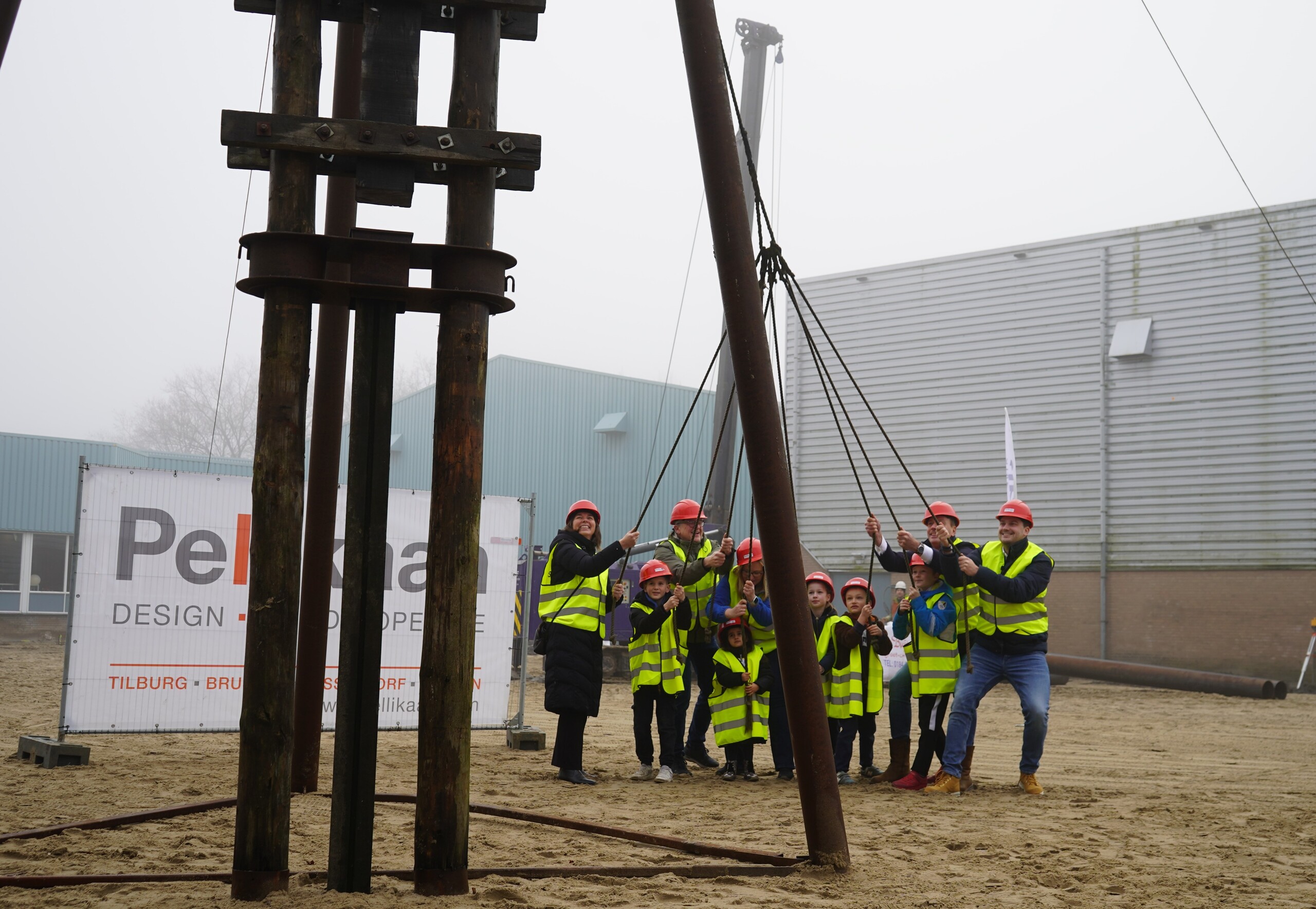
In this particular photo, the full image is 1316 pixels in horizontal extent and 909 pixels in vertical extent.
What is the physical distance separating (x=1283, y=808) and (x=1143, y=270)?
740 inches

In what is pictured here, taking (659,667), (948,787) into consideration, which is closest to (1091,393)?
(948,787)

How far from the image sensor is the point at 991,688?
27.7ft

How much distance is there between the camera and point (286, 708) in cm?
459

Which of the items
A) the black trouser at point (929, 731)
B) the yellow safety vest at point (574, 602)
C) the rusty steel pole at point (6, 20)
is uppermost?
the rusty steel pole at point (6, 20)

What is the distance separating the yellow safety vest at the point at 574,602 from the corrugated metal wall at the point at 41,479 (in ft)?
89.9

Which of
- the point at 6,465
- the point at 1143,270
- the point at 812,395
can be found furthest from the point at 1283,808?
the point at 6,465

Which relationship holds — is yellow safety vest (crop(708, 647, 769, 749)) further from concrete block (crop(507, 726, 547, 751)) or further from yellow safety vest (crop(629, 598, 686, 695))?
concrete block (crop(507, 726, 547, 751))

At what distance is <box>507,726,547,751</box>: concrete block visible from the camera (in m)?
11.0

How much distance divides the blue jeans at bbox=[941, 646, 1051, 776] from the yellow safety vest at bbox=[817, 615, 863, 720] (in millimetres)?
820

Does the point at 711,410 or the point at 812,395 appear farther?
the point at 711,410

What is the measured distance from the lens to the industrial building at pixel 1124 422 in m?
22.6

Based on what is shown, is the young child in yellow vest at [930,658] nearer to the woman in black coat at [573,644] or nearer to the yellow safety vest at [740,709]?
the yellow safety vest at [740,709]

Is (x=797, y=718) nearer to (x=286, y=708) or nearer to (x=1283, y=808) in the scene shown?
(x=286, y=708)

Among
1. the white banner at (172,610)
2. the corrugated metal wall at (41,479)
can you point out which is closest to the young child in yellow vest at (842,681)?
the white banner at (172,610)
